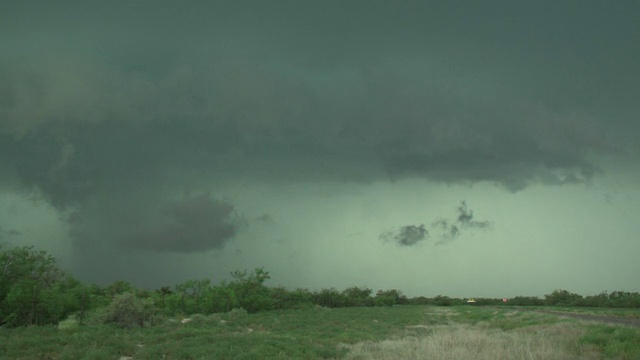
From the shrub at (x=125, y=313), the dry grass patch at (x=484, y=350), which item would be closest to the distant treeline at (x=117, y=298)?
the shrub at (x=125, y=313)

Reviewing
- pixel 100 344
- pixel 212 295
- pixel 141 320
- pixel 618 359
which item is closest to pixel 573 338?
pixel 618 359

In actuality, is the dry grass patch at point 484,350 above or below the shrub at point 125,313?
below

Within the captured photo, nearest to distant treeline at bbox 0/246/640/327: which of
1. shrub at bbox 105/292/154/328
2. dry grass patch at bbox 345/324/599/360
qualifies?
shrub at bbox 105/292/154/328

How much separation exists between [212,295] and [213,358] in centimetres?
5089

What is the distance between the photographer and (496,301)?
7175 inches

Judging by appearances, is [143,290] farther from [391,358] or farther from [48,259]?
Answer: [391,358]

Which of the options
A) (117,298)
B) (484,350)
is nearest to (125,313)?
(117,298)

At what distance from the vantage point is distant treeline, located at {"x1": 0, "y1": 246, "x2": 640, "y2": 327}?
3625cm

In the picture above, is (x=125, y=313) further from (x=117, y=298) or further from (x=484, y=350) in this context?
(x=484, y=350)

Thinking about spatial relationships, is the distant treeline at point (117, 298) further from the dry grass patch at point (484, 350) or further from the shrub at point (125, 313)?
the dry grass patch at point (484, 350)

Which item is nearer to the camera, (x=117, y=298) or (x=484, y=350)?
(x=484, y=350)

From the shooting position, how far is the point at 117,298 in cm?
3522

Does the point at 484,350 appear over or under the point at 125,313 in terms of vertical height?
under

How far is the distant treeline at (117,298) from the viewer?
36.2 metres
